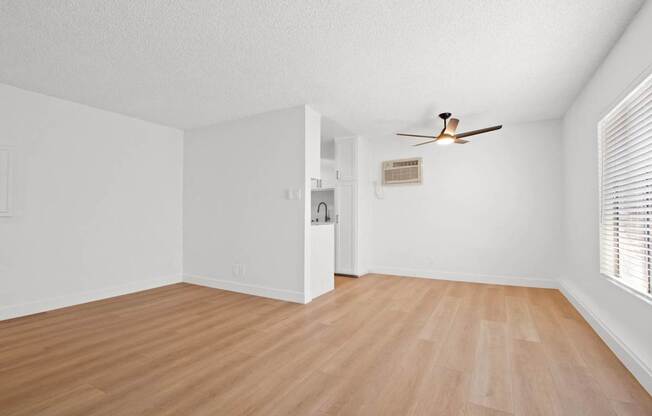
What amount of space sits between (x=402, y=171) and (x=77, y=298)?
5.27 m

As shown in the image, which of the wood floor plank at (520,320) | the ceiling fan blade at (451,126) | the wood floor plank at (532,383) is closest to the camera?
the wood floor plank at (532,383)

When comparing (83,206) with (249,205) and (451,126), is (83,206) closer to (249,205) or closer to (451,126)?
(249,205)

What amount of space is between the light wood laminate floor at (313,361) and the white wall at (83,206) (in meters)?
0.43

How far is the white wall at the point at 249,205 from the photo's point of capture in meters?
3.91

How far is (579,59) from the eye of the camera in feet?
8.98

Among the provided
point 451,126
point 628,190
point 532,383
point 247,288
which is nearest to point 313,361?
point 532,383

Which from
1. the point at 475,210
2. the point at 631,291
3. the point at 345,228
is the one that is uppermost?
the point at 475,210

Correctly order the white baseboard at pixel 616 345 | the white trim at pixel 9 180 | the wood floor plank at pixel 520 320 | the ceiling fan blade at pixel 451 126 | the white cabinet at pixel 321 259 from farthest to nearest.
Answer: the white cabinet at pixel 321 259, the ceiling fan blade at pixel 451 126, the white trim at pixel 9 180, the wood floor plank at pixel 520 320, the white baseboard at pixel 616 345

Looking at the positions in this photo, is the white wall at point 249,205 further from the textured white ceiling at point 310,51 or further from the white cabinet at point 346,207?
the white cabinet at point 346,207

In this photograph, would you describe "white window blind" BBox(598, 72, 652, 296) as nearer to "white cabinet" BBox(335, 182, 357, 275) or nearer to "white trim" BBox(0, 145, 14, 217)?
"white cabinet" BBox(335, 182, 357, 275)

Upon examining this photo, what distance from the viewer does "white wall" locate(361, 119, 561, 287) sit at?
4566 millimetres

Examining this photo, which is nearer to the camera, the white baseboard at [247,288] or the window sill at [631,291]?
the window sill at [631,291]

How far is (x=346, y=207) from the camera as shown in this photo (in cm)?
553

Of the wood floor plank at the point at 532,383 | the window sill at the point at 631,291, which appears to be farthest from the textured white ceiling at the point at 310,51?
the wood floor plank at the point at 532,383
